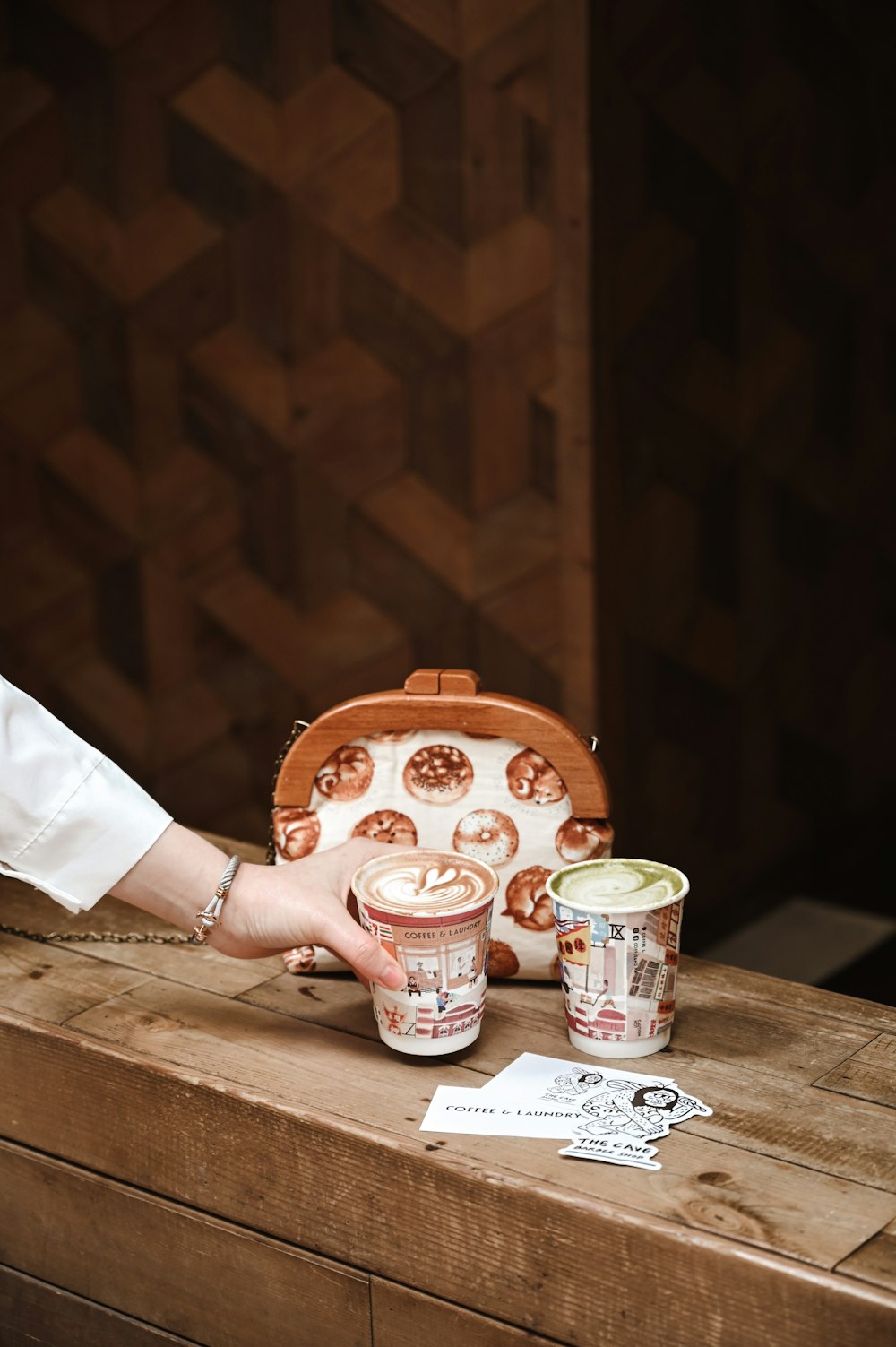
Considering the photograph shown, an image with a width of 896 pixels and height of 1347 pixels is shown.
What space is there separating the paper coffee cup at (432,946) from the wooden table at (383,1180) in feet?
0.11

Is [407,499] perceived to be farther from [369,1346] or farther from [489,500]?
[369,1346]

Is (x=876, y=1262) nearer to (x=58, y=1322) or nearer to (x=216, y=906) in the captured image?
(x=216, y=906)

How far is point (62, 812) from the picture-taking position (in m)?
1.31

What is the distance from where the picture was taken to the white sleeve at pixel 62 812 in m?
1.31

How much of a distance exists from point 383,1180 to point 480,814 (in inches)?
14.7

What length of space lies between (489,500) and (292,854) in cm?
165

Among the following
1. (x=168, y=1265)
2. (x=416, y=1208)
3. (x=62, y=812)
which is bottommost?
(x=168, y=1265)

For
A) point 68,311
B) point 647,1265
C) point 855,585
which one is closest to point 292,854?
point 647,1265

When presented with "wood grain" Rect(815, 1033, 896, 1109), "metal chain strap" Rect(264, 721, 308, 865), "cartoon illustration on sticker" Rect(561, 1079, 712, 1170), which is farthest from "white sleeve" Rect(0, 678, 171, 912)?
"wood grain" Rect(815, 1033, 896, 1109)

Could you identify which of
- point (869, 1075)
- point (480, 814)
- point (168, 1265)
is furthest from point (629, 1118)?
point (168, 1265)

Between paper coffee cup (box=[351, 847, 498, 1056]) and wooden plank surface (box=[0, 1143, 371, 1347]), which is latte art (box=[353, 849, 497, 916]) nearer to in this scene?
paper coffee cup (box=[351, 847, 498, 1056])

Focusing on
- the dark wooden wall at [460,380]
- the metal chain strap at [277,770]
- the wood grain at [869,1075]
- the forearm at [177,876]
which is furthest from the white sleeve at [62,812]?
the dark wooden wall at [460,380]

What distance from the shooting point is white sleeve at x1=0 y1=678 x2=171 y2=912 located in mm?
1310

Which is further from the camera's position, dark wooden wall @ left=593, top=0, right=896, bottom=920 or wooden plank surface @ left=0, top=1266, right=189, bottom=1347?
dark wooden wall @ left=593, top=0, right=896, bottom=920
